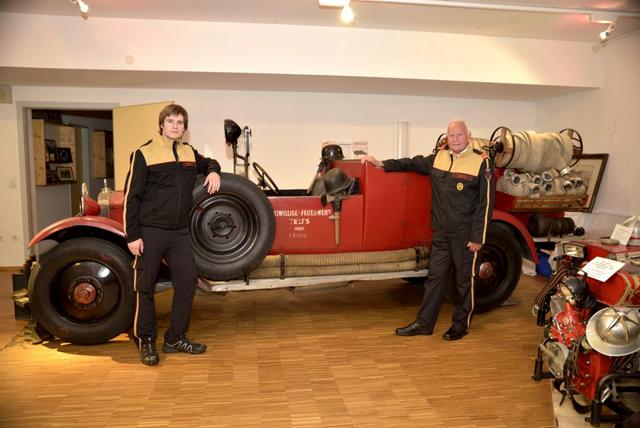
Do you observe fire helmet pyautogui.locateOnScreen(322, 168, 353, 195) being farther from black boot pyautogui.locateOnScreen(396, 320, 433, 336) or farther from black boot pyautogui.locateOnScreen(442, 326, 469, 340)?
black boot pyautogui.locateOnScreen(442, 326, 469, 340)

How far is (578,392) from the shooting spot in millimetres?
2625

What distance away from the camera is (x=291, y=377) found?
322cm

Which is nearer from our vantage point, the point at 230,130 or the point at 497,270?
the point at 230,130

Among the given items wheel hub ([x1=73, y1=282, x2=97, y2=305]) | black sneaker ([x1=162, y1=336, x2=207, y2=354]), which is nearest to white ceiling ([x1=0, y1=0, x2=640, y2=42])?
wheel hub ([x1=73, y1=282, x2=97, y2=305])

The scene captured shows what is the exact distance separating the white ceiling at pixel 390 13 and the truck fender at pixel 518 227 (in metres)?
2.06

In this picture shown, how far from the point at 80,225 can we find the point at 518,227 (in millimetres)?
4038

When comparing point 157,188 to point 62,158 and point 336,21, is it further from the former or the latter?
point 62,158

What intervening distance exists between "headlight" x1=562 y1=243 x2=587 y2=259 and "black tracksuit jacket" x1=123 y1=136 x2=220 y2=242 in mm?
2601

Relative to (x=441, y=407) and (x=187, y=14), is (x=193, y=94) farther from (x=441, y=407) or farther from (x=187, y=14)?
(x=441, y=407)

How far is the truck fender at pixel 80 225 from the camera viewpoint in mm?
3605

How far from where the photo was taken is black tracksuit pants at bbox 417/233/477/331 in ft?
12.7

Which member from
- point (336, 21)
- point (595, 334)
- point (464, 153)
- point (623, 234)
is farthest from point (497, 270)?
point (336, 21)

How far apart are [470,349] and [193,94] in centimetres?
503

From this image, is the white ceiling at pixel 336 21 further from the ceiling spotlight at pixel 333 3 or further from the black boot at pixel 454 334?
the black boot at pixel 454 334
